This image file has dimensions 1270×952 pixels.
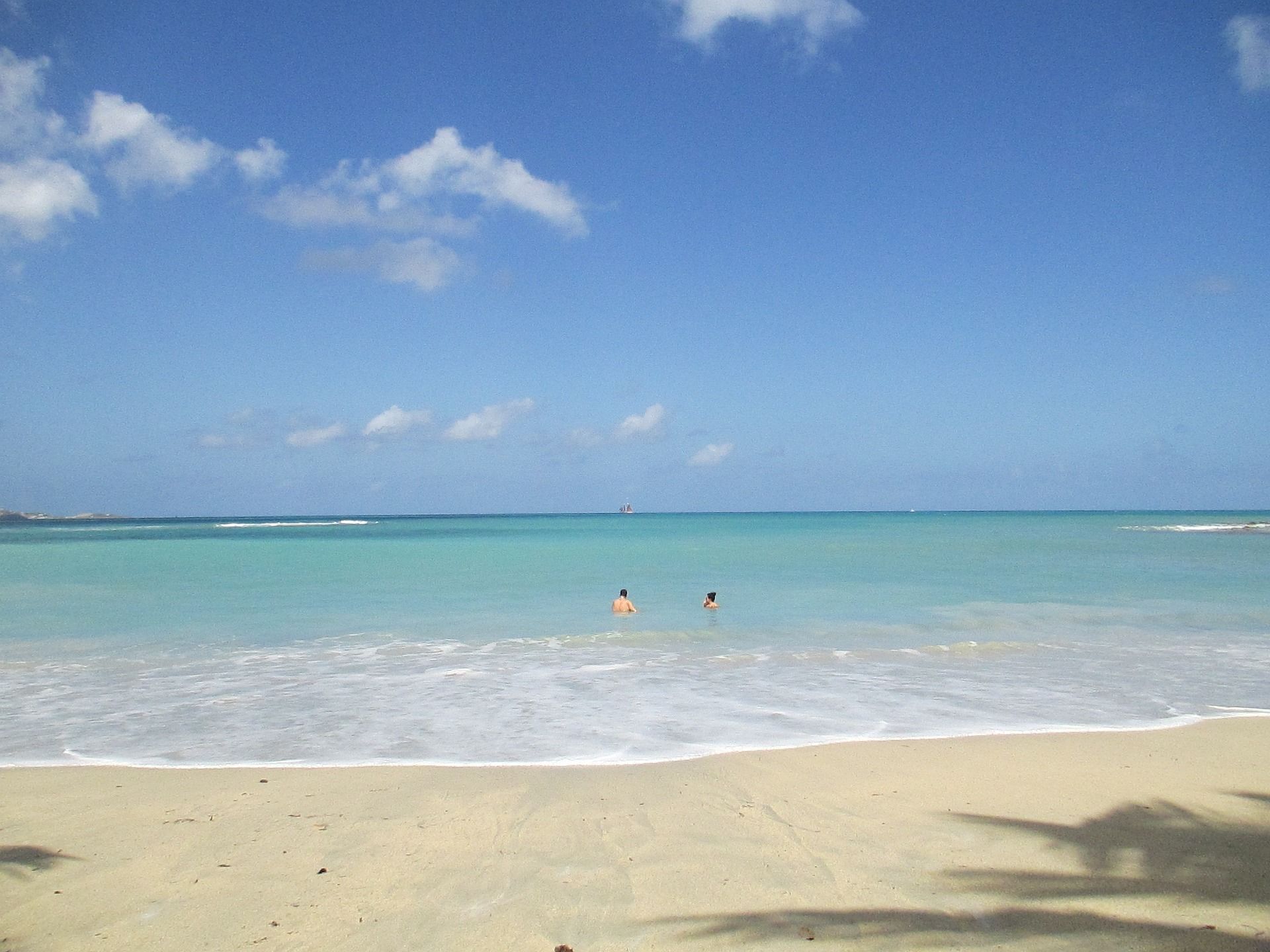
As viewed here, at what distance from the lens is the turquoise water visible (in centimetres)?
755

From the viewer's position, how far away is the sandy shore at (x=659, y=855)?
386 cm

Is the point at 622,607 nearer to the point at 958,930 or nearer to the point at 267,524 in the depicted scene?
the point at 958,930

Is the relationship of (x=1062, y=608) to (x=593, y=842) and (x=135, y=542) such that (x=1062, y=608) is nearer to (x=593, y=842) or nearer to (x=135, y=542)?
(x=593, y=842)

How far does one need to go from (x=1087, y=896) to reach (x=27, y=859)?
6203 mm

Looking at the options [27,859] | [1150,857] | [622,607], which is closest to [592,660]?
[622,607]

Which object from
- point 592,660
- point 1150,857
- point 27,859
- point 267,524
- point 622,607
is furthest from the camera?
point 267,524

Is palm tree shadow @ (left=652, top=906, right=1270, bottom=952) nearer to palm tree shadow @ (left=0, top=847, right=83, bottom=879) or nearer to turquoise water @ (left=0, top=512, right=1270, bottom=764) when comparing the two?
turquoise water @ (left=0, top=512, right=1270, bottom=764)

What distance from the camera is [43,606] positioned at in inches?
711

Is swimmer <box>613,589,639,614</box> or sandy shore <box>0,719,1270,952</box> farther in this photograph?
swimmer <box>613,589,639,614</box>

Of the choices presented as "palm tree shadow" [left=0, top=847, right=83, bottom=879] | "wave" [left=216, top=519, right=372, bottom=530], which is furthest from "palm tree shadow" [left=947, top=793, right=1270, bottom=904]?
"wave" [left=216, top=519, right=372, bottom=530]

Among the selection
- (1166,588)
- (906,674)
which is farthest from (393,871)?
(1166,588)

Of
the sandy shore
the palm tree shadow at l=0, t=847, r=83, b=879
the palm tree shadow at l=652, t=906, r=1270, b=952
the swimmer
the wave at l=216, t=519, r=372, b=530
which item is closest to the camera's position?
the palm tree shadow at l=652, t=906, r=1270, b=952

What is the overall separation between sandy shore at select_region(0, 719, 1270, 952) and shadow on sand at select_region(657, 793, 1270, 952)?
0.01 metres

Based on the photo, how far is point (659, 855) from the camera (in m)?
4.70
